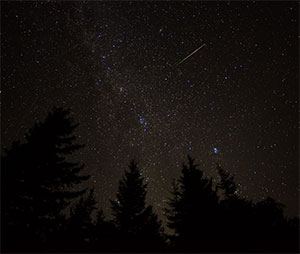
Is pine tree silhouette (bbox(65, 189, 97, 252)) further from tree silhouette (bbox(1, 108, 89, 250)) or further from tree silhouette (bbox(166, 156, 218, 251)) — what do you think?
tree silhouette (bbox(166, 156, 218, 251))

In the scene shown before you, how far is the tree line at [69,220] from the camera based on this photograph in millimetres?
6598

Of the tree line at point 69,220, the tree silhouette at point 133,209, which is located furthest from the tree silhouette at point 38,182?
the tree silhouette at point 133,209

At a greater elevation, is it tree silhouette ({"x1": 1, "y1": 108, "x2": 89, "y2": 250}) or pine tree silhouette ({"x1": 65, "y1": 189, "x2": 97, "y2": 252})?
tree silhouette ({"x1": 1, "y1": 108, "x2": 89, "y2": 250})

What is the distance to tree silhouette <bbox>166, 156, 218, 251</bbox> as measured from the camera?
962 cm

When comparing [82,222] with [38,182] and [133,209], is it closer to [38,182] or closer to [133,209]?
[133,209]

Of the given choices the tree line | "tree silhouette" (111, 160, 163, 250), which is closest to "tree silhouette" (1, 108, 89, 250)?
the tree line

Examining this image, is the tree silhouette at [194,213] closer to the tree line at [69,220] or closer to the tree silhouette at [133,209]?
the tree line at [69,220]

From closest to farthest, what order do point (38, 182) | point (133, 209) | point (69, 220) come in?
point (38, 182), point (69, 220), point (133, 209)

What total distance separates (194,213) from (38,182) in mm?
9737

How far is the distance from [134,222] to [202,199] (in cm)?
585

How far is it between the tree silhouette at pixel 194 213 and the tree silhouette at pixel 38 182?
22.7 feet

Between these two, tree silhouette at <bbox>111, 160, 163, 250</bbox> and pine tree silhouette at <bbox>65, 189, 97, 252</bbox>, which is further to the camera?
tree silhouette at <bbox>111, 160, 163, 250</bbox>

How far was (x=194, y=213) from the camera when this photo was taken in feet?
35.8

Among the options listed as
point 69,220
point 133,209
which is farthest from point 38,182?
point 133,209
